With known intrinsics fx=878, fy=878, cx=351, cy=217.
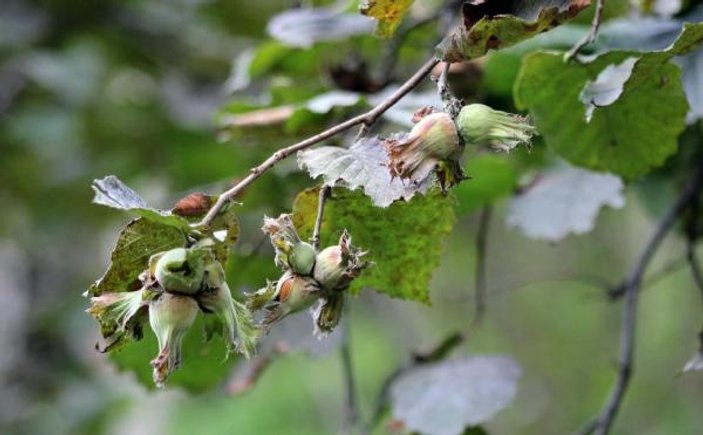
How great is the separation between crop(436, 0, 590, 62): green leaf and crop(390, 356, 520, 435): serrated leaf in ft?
1.26

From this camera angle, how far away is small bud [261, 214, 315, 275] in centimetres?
47

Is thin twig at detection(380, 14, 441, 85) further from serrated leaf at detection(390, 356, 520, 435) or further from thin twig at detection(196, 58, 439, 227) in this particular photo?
thin twig at detection(196, 58, 439, 227)

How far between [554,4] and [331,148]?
0.51ft

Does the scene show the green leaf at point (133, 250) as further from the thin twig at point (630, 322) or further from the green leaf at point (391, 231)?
the thin twig at point (630, 322)

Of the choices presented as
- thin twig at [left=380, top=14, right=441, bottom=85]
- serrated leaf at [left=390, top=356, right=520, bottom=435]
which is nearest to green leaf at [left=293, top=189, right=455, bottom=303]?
serrated leaf at [left=390, top=356, right=520, bottom=435]

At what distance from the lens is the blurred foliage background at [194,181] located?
36.0 inches

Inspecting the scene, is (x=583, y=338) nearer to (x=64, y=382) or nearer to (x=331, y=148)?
(x=64, y=382)

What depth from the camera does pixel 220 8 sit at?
65.0 inches

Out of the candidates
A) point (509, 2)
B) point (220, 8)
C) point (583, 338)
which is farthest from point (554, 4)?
point (583, 338)

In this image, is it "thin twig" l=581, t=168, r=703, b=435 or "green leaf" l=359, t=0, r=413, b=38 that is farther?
"thin twig" l=581, t=168, r=703, b=435

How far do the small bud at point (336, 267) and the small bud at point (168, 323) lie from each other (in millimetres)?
71

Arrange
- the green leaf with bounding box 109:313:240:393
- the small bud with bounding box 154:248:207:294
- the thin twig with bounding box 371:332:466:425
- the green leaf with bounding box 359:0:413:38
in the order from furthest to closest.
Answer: the thin twig with bounding box 371:332:466:425 < the green leaf with bounding box 109:313:240:393 < the green leaf with bounding box 359:0:413:38 < the small bud with bounding box 154:248:207:294

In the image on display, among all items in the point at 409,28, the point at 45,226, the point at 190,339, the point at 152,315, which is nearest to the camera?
the point at 152,315

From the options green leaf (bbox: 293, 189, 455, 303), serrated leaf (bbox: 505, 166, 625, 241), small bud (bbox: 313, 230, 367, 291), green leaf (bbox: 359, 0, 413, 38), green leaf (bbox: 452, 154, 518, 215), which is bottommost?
serrated leaf (bbox: 505, 166, 625, 241)
